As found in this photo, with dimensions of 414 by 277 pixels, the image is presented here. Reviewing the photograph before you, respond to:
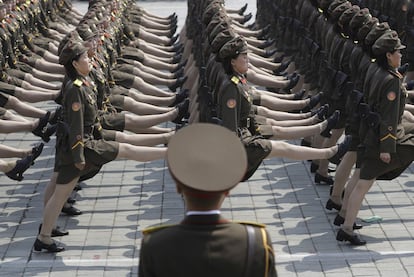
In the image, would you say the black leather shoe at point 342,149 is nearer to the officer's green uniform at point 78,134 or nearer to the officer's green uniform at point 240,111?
the officer's green uniform at point 240,111

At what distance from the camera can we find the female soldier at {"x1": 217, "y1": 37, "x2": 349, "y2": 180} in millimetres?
8812

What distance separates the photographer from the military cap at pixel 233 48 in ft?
29.4

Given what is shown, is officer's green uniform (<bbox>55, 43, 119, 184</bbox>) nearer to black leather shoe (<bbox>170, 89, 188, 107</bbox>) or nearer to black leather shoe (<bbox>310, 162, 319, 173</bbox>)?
black leather shoe (<bbox>170, 89, 188, 107</bbox>)

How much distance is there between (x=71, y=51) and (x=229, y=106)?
1356 mm

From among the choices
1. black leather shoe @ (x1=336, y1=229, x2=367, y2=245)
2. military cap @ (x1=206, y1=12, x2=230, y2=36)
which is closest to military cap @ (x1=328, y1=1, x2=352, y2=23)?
military cap @ (x1=206, y1=12, x2=230, y2=36)

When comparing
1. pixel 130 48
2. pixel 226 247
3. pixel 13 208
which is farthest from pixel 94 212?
pixel 226 247

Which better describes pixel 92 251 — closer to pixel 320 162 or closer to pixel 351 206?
pixel 351 206

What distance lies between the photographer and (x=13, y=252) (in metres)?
8.84

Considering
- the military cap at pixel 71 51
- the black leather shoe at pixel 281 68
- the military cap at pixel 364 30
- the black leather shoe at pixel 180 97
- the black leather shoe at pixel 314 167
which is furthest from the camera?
the black leather shoe at pixel 281 68

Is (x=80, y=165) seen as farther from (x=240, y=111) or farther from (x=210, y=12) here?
(x=210, y=12)

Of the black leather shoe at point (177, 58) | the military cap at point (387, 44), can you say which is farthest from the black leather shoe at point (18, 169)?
the black leather shoe at point (177, 58)

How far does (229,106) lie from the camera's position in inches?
346

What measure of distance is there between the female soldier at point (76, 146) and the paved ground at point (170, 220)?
1.29ft

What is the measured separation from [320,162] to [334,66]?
957 mm
